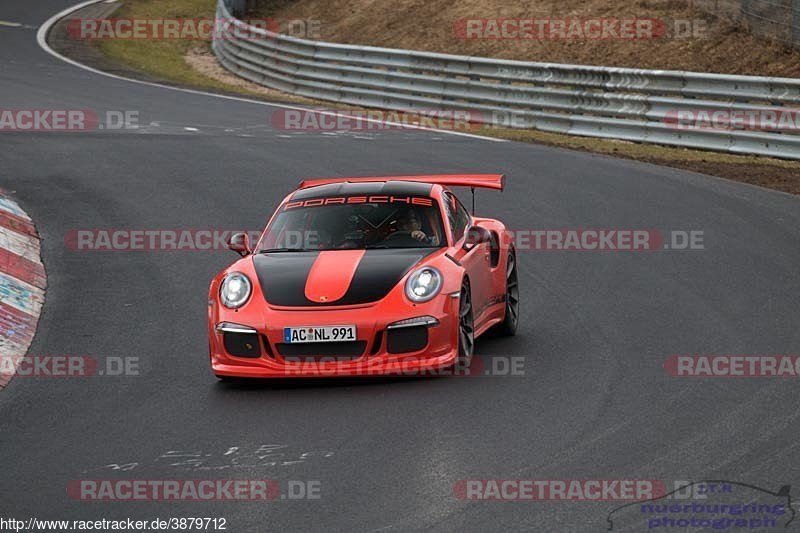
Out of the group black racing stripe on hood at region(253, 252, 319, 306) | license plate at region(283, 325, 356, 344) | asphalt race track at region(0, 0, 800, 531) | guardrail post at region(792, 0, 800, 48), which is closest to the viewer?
asphalt race track at region(0, 0, 800, 531)

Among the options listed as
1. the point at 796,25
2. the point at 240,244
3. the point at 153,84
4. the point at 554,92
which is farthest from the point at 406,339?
the point at 153,84

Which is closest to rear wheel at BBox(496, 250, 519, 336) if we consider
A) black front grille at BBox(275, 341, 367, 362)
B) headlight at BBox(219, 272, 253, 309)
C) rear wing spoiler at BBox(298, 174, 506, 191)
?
rear wing spoiler at BBox(298, 174, 506, 191)

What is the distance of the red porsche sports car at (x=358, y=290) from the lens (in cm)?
905

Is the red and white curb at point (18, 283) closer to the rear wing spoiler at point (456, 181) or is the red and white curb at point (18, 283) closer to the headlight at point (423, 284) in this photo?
the rear wing spoiler at point (456, 181)

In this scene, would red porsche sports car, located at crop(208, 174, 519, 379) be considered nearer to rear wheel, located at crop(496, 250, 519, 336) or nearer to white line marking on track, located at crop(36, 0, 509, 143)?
rear wheel, located at crop(496, 250, 519, 336)

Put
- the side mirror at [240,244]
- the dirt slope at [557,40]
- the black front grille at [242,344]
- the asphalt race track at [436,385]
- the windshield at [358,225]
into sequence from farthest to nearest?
1. the dirt slope at [557,40]
2. the windshield at [358,225]
3. the side mirror at [240,244]
4. the black front grille at [242,344]
5. the asphalt race track at [436,385]

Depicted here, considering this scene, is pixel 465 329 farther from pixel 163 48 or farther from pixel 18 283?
pixel 163 48

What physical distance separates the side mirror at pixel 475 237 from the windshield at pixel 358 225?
190 millimetres

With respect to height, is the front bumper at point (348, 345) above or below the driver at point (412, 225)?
below

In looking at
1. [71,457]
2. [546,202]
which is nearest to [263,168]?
[546,202]

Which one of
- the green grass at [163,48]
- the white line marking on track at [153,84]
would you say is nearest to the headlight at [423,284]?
the white line marking on track at [153,84]

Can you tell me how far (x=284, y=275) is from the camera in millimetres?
9508

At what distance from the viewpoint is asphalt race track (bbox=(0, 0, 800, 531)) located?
22.8ft

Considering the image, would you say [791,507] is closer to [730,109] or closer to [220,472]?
[220,472]
